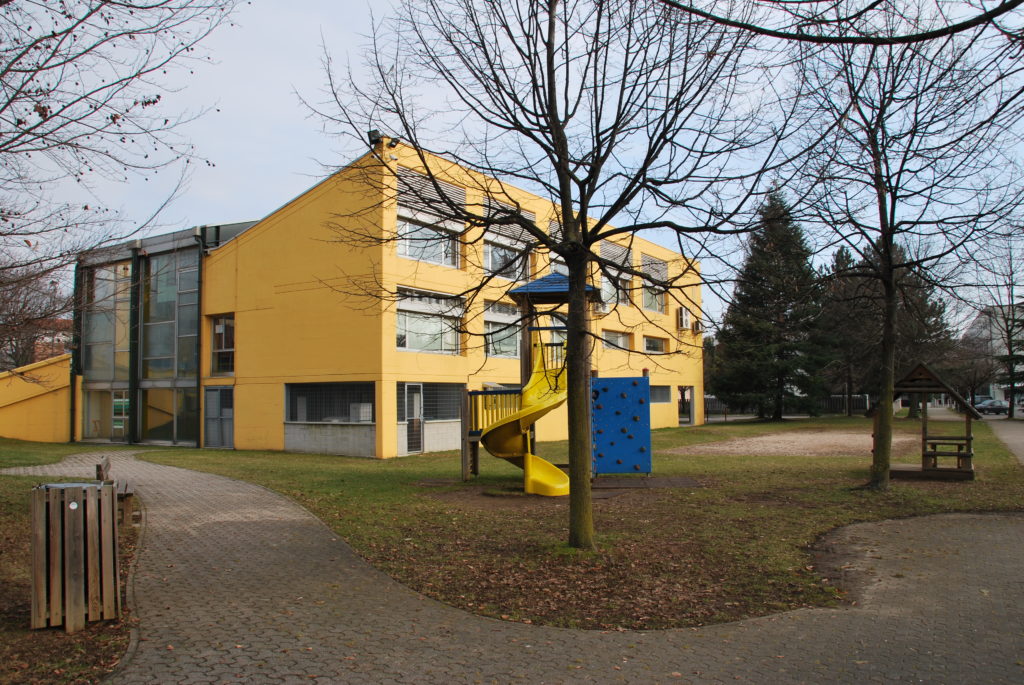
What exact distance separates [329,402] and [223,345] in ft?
18.6

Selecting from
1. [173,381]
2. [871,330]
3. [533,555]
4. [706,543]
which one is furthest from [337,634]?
[871,330]

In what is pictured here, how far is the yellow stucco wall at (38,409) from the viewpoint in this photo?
30203mm

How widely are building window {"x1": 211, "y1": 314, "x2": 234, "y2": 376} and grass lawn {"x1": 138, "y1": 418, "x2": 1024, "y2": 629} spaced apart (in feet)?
30.2

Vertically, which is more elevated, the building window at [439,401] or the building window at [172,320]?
the building window at [172,320]

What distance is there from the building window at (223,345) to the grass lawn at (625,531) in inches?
363

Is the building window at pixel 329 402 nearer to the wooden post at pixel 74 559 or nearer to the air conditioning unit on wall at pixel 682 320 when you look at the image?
the air conditioning unit on wall at pixel 682 320

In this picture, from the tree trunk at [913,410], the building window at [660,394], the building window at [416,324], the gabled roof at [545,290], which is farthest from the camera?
the tree trunk at [913,410]

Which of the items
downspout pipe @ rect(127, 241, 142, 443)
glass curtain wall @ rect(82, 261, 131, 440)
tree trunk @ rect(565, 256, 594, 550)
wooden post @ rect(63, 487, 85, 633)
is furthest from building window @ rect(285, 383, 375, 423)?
wooden post @ rect(63, 487, 85, 633)

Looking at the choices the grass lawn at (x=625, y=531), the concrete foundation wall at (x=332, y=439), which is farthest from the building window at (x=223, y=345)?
the grass lawn at (x=625, y=531)

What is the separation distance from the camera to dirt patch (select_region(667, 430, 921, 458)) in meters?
22.6

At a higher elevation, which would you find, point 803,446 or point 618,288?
point 618,288

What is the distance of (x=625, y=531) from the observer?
Result: 9453mm

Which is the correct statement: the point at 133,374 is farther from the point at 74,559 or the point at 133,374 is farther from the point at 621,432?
the point at 74,559

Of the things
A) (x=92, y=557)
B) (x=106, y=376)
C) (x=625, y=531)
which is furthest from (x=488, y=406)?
(x=106, y=376)
